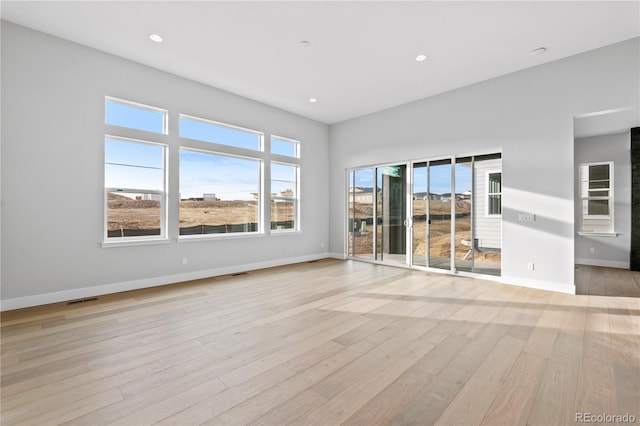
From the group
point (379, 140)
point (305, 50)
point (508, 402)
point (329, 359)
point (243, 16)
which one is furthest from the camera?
point (379, 140)

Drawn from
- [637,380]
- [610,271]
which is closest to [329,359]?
[637,380]

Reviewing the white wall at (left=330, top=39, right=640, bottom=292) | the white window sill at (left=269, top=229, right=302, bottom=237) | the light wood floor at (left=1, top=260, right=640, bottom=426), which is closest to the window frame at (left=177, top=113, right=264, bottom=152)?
the white window sill at (left=269, top=229, right=302, bottom=237)

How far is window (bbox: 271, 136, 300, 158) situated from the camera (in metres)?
6.65

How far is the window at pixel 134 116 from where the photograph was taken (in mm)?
4387

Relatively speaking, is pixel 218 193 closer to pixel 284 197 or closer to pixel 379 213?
pixel 284 197

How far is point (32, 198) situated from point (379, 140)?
6.16m

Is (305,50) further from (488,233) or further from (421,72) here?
A: (488,233)

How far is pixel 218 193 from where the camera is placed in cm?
571

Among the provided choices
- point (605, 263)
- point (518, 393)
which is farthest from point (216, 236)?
point (605, 263)

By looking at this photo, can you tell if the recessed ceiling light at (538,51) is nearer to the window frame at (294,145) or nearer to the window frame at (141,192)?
the window frame at (294,145)

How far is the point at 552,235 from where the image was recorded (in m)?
4.45

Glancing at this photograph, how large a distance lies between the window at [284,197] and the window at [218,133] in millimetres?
712

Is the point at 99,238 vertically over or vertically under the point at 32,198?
under

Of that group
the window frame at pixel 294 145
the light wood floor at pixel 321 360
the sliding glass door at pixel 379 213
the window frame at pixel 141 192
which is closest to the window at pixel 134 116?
the window frame at pixel 141 192
